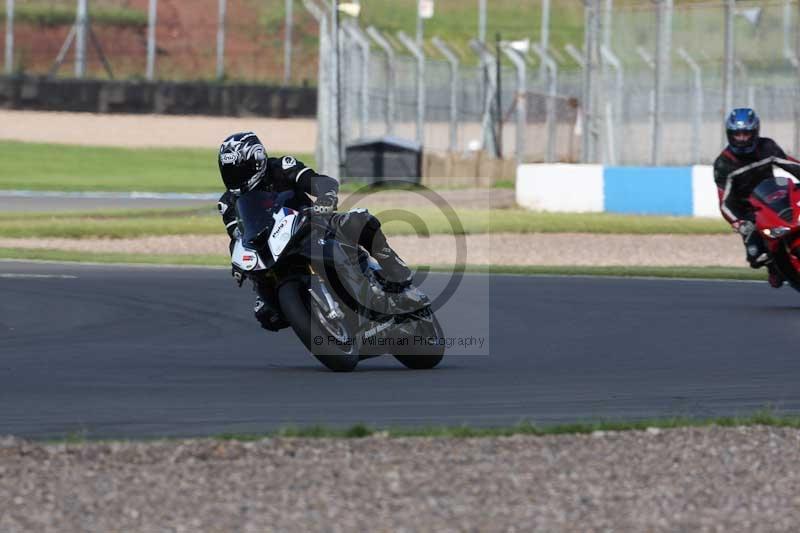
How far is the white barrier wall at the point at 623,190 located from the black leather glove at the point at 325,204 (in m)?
16.3

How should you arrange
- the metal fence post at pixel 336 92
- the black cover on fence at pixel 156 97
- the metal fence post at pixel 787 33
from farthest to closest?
the black cover on fence at pixel 156 97 < the metal fence post at pixel 336 92 < the metal fence post at pixel 787 33

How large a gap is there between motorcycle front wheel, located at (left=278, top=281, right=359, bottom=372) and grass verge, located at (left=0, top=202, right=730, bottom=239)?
13427mm

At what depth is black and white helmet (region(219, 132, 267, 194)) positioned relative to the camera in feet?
32.8

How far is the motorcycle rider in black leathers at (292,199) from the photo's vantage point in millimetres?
9859

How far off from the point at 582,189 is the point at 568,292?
11760 mm

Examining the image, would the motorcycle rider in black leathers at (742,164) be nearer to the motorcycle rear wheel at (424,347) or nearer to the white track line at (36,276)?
the motorcycle rear wheel at (424,347)

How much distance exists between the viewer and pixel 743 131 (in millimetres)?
14391

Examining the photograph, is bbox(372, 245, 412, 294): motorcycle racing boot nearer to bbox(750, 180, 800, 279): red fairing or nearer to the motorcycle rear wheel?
the motorcycle rear wheel

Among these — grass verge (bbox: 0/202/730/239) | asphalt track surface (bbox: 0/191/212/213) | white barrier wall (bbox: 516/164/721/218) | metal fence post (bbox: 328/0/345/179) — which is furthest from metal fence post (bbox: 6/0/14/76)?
white barrier wall (bbox: 516/164/721/218)

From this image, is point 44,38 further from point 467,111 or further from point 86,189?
point 467,111

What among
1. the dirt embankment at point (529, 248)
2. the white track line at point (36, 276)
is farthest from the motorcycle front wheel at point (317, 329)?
the dirt embankment at point (529, 248)

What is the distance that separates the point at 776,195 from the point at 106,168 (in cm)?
3127

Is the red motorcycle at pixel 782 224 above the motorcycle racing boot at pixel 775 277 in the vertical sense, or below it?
above

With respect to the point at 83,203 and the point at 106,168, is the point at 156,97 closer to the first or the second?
the point at 106,168
